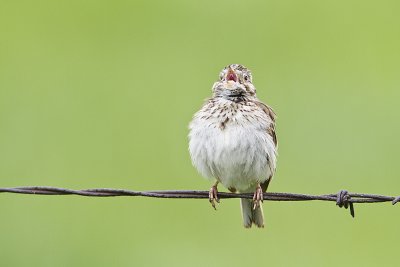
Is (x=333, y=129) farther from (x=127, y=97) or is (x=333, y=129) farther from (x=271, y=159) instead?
(x=271, y=159)

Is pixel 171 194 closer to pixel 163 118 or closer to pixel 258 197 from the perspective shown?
pixel 258 197

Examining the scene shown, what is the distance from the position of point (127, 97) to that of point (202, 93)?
135 centimetres

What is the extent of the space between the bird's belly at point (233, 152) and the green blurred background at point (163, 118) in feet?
12.2

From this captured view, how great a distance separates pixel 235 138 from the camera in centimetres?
936

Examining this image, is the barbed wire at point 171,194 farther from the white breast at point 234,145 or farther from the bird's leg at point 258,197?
the white breast at point 234,145

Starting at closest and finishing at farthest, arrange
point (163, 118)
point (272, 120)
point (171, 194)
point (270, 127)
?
1. point (171, 194)
2. point (270, 127)
3. point (272, 120)
4. point (163, 118)

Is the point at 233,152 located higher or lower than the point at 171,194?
higher

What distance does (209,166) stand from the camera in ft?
31.2

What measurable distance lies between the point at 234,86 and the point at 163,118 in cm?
560

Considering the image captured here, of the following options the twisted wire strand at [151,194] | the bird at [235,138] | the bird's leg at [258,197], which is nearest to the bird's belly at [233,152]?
the bird at [235,138]

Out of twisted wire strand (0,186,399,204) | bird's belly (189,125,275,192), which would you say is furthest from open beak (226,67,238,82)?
twisted wire strand (0,186,399,204)

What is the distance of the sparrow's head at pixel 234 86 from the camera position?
32.0ft

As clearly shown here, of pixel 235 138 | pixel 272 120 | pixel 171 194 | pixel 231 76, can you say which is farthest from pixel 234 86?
pixel 171 194

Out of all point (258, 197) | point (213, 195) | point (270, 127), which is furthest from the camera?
point (270, 127)
